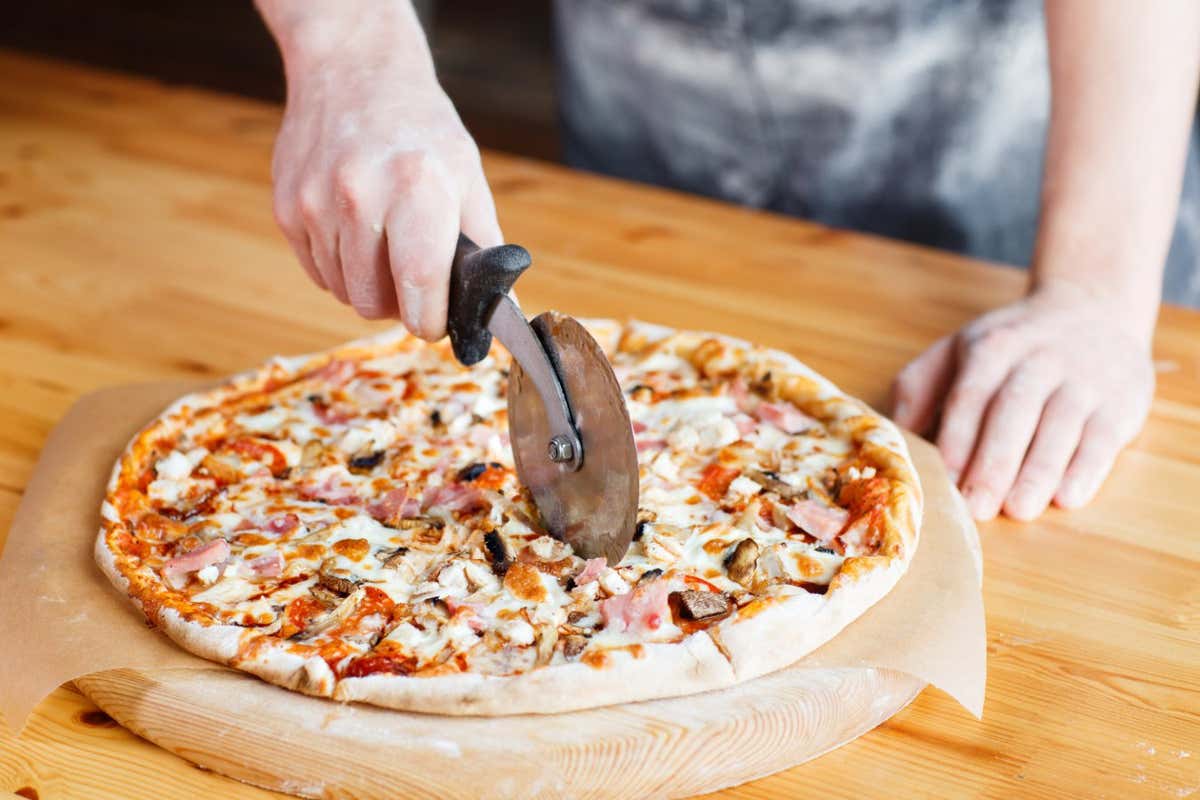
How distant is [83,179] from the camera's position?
8.86 ft

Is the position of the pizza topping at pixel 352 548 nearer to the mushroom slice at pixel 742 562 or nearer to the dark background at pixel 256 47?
the mushroom slice at pixel 742 562

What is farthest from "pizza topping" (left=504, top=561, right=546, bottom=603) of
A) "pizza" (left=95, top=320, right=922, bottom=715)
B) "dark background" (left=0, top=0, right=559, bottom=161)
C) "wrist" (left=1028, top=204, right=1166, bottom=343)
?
"dark background" (left=0, top=0, right=559, bottom=161)

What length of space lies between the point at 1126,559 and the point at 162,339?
4.75ft

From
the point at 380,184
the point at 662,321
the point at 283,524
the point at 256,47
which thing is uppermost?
the point at 380,184

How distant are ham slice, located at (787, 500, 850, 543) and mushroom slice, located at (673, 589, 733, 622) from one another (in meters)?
0.17

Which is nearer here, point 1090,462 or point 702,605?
point 702,605

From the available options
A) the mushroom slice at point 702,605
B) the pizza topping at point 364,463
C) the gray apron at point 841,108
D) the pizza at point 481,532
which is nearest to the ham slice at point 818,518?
the pizza at point 481,532

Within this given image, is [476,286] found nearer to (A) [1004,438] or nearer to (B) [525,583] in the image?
(B) [525,583]

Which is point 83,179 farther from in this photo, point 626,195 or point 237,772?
point 237,772

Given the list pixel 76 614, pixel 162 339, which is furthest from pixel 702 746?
pixel 162 339

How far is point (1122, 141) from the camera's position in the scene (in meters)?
2.01

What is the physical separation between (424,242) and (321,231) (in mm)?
147

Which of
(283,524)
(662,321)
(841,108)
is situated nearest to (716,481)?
(283,524)

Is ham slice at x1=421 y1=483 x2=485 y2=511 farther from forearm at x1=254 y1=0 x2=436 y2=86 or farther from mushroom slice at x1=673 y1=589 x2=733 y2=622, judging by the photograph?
forearm at x1=254 y1=0 x2=436 y2=86
